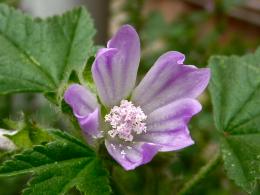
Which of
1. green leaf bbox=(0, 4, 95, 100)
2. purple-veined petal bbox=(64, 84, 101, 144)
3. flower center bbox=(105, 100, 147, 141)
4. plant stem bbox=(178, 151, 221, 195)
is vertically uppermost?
purple-veined petal bbox=(64, 84, 101, 144)

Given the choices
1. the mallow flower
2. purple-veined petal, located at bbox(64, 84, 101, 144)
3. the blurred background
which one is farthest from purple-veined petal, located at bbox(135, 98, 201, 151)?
the blurred background

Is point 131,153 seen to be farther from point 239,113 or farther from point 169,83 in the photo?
point 239,113

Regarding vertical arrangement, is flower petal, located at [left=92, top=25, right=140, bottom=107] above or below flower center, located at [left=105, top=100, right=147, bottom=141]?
above

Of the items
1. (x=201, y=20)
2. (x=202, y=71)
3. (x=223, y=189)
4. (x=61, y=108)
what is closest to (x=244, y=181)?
(x=202, y=71)

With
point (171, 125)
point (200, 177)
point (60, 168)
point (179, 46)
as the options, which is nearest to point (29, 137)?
point (60, 168)

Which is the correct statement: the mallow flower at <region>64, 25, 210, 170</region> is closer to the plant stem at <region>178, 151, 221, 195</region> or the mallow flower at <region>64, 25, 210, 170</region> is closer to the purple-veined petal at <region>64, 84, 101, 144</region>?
the purple-veined petal at <region>64, 84, 101, 144</region>

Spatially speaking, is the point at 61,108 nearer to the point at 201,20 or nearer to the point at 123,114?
the point at 123,114

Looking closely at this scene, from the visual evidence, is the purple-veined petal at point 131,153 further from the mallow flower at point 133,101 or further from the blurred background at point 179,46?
the blurred background at point 179,46
